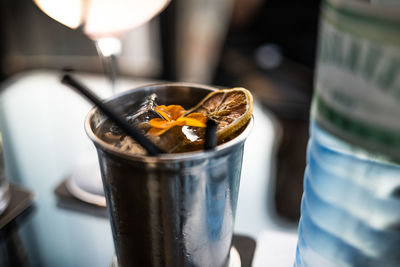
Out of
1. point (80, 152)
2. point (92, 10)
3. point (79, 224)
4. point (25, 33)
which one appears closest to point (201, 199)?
point (79, 224)

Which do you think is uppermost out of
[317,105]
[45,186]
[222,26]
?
[317,105]

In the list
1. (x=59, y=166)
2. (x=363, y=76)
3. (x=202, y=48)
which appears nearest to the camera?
(x=363, y=76)

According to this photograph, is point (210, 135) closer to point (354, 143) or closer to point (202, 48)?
→ point (354, 143)

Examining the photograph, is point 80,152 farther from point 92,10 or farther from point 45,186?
point 92,10

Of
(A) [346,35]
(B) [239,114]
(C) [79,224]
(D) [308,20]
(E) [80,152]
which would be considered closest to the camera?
(A) [346,35]

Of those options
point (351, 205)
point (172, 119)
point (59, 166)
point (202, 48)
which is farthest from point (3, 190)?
point (202, 48)

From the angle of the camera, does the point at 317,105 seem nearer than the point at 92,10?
Yes
